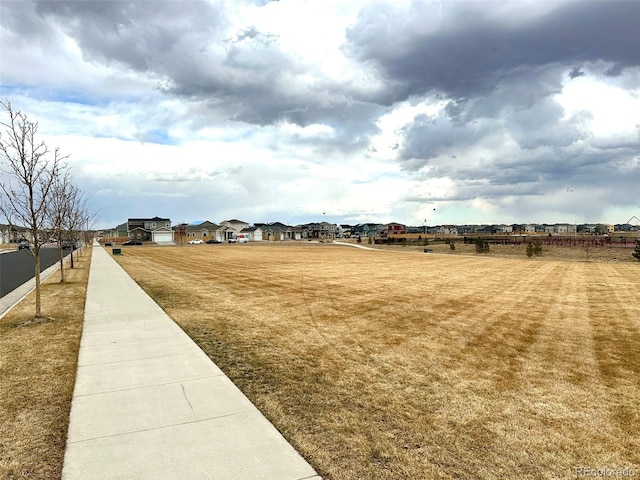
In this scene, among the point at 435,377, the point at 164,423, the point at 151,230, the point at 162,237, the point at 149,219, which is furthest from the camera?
the point at 149,219

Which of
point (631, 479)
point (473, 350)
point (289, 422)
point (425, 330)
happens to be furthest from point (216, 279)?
point (631, 479)

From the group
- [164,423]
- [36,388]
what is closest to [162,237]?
[36,388]

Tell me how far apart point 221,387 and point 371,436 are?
239 cm

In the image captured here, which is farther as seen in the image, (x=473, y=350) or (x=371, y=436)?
(x=473, y=350)

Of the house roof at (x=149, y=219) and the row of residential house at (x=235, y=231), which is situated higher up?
the house roof at (x=149, y=219)

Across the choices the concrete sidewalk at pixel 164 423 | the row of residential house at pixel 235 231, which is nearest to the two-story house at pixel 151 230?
the row of residential house at pixel 235 231

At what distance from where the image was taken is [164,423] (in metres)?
4.91

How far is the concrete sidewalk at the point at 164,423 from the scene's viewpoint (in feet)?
13.0

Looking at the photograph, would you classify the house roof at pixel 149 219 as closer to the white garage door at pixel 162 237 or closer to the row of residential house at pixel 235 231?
the row of residential house at pixel 235 231

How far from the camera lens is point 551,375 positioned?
275 inches

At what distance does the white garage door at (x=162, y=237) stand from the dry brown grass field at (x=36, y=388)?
95575 mm

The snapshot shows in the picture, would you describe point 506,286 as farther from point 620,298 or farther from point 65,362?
point 65,362

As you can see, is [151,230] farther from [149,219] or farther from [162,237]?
[149,219]

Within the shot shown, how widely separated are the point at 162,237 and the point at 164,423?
105 metres
